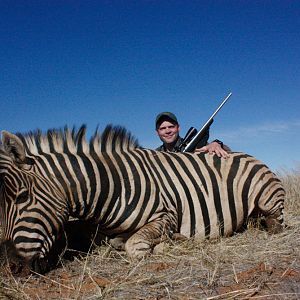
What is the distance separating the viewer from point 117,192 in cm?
323

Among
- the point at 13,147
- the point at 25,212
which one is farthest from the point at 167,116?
the point at 25,212

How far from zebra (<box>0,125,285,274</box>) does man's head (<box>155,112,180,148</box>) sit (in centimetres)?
160

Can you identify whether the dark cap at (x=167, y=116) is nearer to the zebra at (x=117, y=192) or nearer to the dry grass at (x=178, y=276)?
the zebra at (x=117, y=192)

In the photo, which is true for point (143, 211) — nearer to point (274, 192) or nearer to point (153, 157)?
point (153, 157)

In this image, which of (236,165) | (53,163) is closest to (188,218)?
(236,165)

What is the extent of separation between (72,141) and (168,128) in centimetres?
259

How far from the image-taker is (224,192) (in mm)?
3906

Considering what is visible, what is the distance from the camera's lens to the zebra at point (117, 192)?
2643mm

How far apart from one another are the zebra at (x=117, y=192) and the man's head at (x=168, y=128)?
5.23 feet

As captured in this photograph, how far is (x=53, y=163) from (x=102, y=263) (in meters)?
0.83

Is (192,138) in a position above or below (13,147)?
above

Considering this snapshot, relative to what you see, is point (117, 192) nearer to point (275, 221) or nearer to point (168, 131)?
point (275, 221)

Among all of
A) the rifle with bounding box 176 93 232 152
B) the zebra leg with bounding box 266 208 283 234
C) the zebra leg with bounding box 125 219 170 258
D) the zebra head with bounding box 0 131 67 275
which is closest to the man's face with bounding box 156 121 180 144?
the rifle with bounding box 176 93 232 152

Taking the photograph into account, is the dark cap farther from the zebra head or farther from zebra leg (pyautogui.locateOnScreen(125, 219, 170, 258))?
the zebra head
